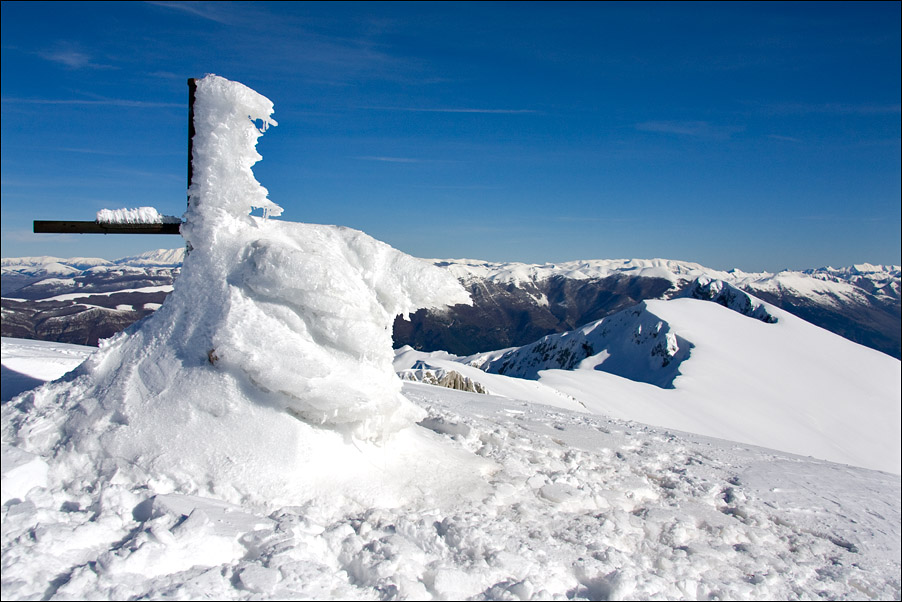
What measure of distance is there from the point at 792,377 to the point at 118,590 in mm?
52222

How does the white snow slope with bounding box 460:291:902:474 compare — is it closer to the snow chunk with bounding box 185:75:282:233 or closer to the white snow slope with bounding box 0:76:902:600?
the white snow slope with bounding box 0:76:902:600

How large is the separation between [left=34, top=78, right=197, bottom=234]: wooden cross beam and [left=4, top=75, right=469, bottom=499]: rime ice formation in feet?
0.45

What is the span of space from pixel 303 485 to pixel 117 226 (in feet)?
11.6

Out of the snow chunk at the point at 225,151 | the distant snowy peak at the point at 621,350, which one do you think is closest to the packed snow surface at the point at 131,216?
the snow chunk at the point at 225,151

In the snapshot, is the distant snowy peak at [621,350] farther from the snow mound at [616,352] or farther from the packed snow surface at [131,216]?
the packed snow surface at [131,216]

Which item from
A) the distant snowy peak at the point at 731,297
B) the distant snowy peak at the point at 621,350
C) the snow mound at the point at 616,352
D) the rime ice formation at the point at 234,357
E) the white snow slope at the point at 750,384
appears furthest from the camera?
the distant snowy peak at the point at 731,297

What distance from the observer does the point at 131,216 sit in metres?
5.83

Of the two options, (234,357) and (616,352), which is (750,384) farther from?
(234,357)

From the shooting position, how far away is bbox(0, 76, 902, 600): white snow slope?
3984 mm

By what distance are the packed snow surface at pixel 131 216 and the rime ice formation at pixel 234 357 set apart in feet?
1.18

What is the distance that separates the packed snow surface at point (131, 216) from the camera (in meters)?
5.77

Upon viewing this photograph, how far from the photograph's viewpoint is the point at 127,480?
4695mm

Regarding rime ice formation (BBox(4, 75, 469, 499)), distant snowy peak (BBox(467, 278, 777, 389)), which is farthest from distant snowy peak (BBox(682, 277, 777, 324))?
rime ice formation (BBox(4, 75, 469, 499))

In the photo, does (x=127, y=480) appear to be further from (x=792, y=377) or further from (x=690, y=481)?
(x=792, y=377)
